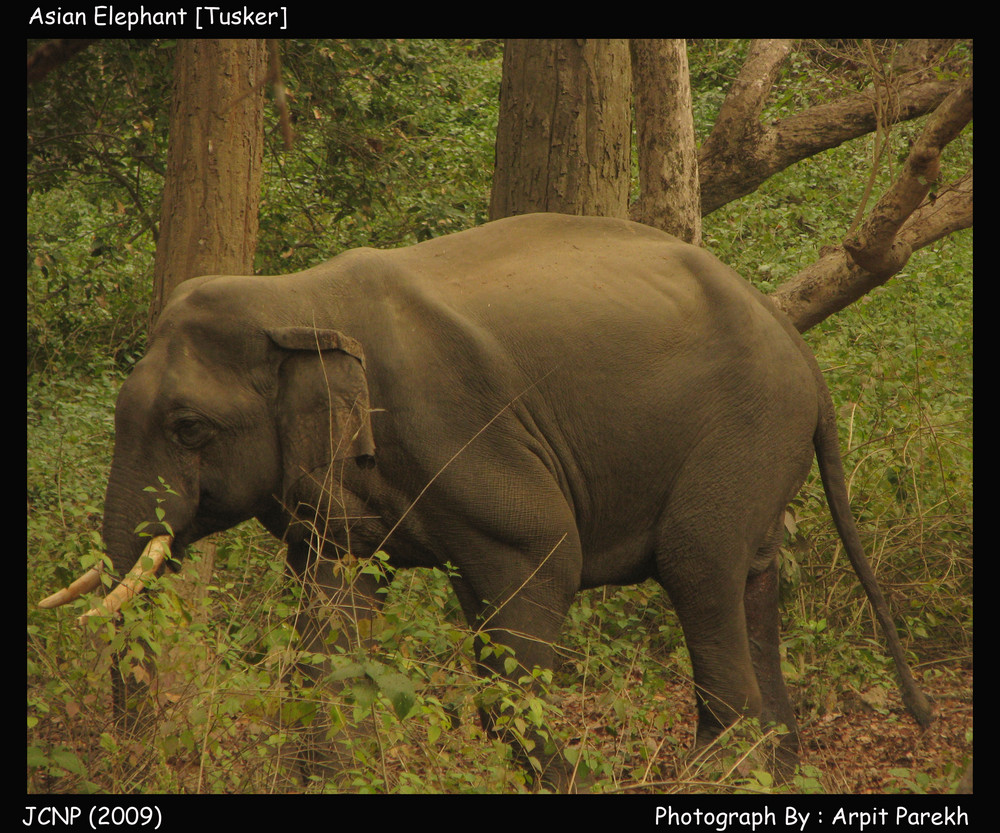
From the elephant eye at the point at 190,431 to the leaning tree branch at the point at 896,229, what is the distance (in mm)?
3153

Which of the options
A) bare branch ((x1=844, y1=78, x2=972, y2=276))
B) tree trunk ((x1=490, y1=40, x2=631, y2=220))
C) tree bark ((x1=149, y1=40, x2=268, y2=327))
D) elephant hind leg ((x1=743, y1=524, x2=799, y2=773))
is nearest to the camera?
elephant hind leg ((x1=743, y1=524, x2=799, y2=773))

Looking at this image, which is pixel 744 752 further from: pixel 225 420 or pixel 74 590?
pixel 74 590

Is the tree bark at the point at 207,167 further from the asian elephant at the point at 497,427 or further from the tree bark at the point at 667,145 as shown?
the tree bark at the point at 667,145

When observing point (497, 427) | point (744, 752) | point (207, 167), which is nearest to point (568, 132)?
point (207, 167)

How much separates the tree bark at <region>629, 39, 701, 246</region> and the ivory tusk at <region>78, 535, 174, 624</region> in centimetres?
325

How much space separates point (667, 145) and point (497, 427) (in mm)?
2661

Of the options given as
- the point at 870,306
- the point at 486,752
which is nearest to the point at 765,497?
the point at 486,752

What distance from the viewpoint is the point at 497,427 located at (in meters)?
4.12

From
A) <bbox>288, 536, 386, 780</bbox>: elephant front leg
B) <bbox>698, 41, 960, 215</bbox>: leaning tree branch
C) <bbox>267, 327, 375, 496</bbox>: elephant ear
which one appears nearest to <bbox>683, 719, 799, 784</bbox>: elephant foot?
<bbox>288, 536, 386, 780</bbox>: elephant front leg

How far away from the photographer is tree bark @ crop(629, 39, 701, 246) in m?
6.13

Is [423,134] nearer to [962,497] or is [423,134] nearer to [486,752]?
[962,497]

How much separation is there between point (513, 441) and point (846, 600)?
2.61 m

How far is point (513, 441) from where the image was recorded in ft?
13.6

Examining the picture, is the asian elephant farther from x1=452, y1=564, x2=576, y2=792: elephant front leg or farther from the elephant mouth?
the elephant mouth
